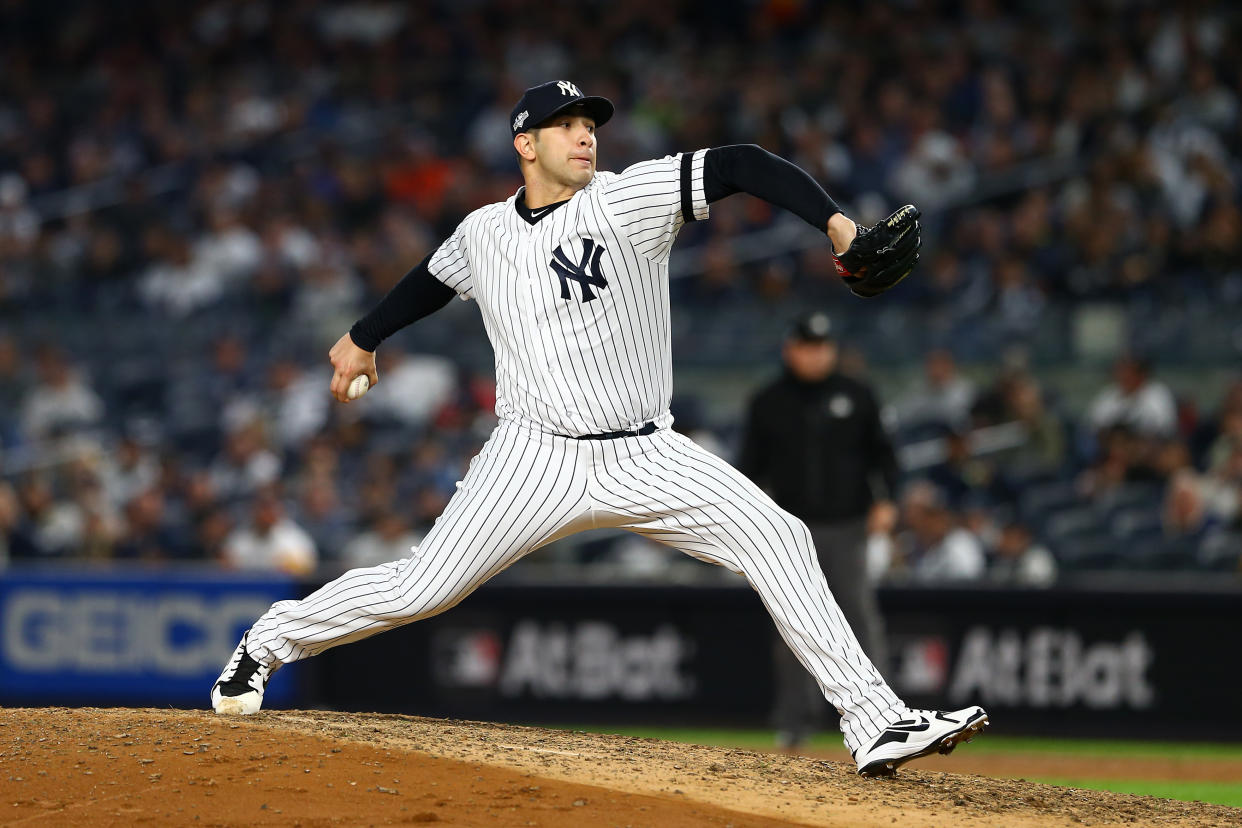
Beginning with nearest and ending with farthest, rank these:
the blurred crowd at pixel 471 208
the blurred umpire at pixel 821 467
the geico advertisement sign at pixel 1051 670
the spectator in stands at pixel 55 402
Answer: the blurred umpire at pixel 821 467
the geico advertisement sign at pixel 1051 670
the blurred crowd at pixel 471 208
the spectator in stands at pixel 55 402

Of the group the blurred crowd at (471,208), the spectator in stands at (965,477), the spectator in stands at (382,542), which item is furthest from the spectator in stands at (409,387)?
the spectator in stands at (965,477)

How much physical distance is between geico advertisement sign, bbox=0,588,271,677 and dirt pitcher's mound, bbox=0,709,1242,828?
4587mm

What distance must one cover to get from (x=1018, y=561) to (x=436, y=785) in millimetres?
6184

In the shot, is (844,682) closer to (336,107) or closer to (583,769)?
(583,769)

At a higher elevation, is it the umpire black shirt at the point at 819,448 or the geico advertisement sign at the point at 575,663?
the umpire black shirt at the point at 819,448

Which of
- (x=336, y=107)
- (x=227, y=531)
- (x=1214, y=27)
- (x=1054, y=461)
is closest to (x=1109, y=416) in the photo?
(x=1054, y=461)

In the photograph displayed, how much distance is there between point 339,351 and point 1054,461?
7073 millimetres

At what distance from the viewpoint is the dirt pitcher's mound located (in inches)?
→ 161

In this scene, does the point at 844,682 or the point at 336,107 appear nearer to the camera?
the point at 844,682

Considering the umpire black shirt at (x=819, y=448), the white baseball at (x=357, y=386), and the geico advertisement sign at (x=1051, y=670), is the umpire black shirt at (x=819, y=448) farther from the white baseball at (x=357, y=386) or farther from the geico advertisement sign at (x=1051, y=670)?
the white baseball at (x=357, y=386)

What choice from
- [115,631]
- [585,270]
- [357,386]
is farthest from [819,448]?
[115,631]

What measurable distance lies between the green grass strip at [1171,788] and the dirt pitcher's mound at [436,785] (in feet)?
6.47

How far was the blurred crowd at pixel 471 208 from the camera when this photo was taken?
35.4ft

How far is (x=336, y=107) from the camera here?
15844mm
